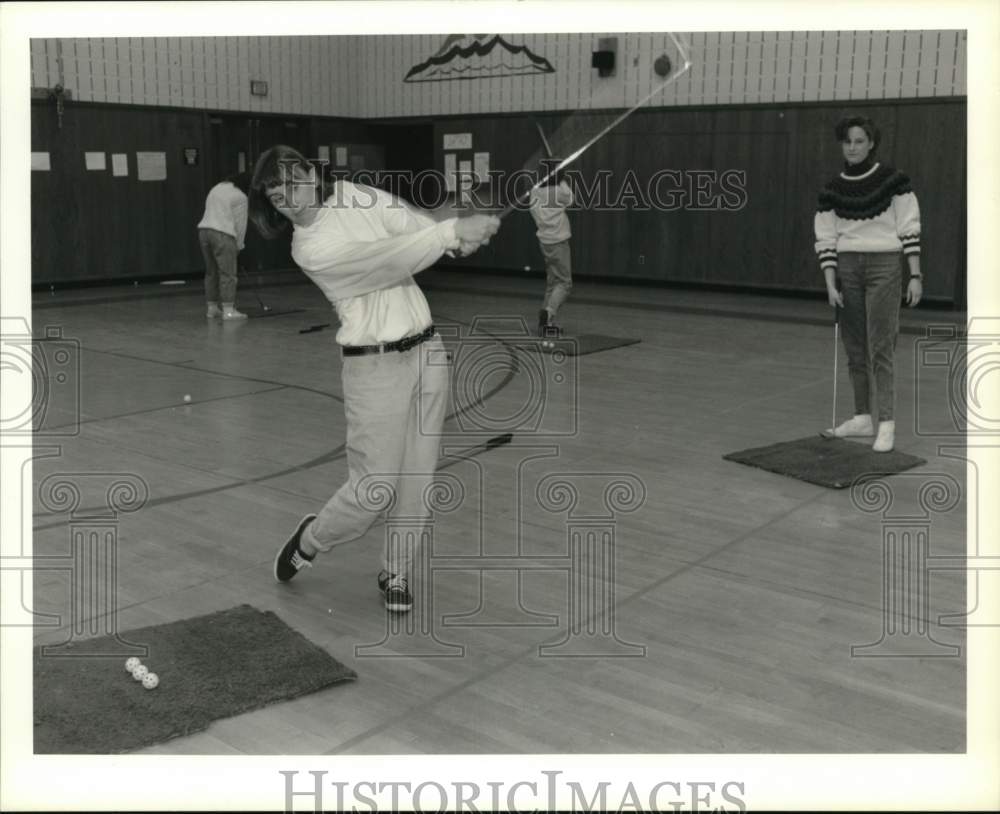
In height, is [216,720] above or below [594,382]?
below

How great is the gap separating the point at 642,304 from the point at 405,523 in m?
9.98

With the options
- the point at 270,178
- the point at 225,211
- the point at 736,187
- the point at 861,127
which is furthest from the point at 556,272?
the point at 270,178

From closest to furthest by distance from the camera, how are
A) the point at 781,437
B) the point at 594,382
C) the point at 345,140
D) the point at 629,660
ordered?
the point at 629,660 → the point at 781,437 → the point at 594,382 → the point at 345,140

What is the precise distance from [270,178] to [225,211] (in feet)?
27.6

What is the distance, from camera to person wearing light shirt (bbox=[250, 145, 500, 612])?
371cm

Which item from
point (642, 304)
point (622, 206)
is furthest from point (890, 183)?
point (622, 206)

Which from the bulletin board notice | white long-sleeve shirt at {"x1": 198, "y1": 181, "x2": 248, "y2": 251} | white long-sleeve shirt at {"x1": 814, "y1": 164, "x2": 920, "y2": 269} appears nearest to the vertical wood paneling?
white long-sleeve shirt at {"x1": 814, "y1": 164, "x2": 920, "y2": 269}

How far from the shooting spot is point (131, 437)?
689 centimetres

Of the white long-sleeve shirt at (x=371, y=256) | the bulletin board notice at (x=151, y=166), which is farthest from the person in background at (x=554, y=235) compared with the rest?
the bulletin board notice at (x=151, y=166)

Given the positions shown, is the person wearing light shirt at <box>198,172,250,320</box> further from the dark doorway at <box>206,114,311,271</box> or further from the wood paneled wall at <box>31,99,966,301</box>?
the dark doorway at <box>206,114,311,271</box>

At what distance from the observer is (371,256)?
3621 millimetres

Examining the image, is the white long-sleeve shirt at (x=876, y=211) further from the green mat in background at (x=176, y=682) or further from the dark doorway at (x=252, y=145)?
the dark doorway at (x=252, y=145)

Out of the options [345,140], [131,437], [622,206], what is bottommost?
[131,437]

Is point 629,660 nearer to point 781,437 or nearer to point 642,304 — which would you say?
point 781,437
